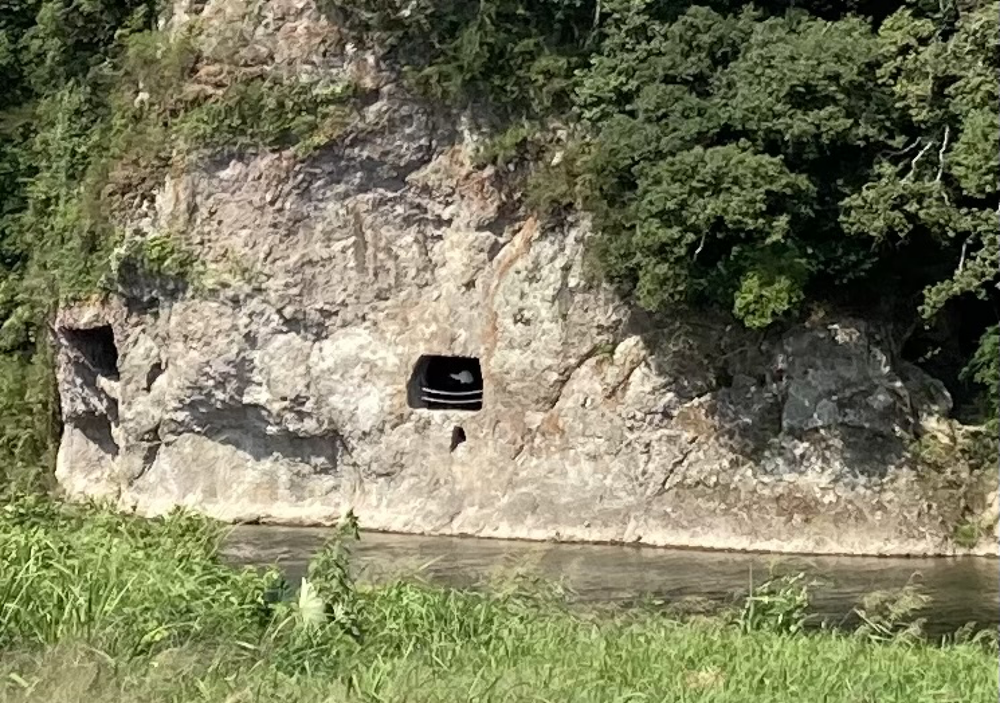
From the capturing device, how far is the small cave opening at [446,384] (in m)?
21.8

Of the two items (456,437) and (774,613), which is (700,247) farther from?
(774,613)

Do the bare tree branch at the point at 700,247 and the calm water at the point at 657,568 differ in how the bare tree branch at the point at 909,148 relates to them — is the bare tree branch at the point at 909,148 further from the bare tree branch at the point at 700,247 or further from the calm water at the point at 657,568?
the calm water at the point at 657,568

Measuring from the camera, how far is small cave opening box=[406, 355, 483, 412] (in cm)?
2181

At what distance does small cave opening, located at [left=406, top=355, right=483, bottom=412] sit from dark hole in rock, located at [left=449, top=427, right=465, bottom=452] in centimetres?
52

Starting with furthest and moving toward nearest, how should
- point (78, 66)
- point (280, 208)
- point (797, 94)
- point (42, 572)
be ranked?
point (78, 66) < point (280, 208) < point (797, 94) < point (42, 572)

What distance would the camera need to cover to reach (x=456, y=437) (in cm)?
2138

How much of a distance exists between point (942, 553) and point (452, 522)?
7.09 metres

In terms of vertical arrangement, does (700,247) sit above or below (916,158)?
below

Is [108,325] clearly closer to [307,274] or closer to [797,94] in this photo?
[307,274]

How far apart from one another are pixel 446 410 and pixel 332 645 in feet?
45.6

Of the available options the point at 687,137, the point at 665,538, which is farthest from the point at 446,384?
the point at 687,137

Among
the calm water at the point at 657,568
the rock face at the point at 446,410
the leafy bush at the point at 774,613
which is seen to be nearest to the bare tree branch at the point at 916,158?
the rock face at the point at 446,410

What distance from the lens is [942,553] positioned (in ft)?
61.5

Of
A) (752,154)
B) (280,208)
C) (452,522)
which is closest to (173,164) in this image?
(280,208)
